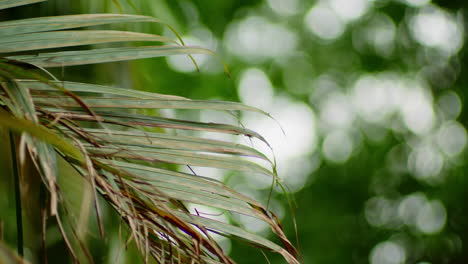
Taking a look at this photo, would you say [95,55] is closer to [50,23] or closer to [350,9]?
[50,23]

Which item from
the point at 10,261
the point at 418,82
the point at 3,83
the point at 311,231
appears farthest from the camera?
the point at 418,82

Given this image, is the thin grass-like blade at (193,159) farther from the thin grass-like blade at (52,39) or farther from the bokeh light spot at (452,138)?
the bokeh light spot at (452,138)

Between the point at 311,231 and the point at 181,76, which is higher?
the point at 181,76

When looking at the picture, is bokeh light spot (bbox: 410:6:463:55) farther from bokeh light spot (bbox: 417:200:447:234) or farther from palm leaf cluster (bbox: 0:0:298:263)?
palm leaf cluster (bbox: 0:0:298:263)

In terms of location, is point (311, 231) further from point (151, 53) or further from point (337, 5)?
point (151, 53)

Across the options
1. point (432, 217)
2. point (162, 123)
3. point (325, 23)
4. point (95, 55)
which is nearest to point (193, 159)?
point (162, 123)

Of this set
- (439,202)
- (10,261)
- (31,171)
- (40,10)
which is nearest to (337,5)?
(439,202)

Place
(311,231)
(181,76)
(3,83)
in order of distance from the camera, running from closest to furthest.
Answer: (3,83), (181,76), (311,231)

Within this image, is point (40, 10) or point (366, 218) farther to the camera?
point (366, 218)
